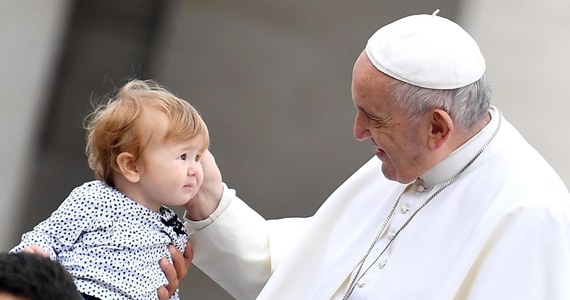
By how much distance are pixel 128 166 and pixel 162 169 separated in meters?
0.10

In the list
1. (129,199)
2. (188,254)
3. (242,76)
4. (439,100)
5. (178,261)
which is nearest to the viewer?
(439,100)

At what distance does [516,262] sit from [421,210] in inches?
16.8

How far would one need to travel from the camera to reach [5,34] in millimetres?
7301

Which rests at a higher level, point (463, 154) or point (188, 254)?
point (463, 154)

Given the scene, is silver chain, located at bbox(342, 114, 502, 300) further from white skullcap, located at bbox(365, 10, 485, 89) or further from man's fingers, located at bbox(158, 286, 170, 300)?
man's fingers, located at bbox(158, 286, 170, 300)

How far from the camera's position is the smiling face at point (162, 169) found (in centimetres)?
408

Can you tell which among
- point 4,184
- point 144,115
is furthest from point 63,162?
point 144,115

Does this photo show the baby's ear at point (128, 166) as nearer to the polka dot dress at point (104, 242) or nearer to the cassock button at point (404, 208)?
the polka dot dress at point (104, 242)

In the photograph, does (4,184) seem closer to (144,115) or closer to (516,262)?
(144,115)

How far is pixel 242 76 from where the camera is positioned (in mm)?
7281

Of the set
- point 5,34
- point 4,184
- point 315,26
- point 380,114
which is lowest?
point 4,184

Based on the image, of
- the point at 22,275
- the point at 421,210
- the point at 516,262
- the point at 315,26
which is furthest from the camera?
the point at 315,26

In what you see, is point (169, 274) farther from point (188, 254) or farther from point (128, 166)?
point (128, 166)

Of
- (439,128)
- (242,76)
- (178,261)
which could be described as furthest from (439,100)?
(242,76)
